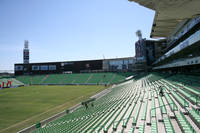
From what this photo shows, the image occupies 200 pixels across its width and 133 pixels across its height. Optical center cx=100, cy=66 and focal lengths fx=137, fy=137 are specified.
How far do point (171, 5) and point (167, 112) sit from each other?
20.2ft

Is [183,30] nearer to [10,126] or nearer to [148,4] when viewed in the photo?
[148,4]

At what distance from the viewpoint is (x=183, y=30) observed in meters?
15.9

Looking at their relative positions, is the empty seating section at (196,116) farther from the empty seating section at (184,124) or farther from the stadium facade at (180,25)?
the stadium facade at (180,25)

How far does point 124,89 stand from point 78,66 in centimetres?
5375

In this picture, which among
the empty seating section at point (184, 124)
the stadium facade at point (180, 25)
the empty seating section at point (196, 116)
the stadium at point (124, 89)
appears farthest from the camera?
the stadium at point (124, 89)

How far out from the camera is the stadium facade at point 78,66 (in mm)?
67894

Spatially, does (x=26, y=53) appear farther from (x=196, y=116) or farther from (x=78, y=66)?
(x=196, y=116)

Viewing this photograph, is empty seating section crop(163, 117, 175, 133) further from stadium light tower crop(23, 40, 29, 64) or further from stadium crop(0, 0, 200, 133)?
stadium light tower crop(23, 40, 29, 64)

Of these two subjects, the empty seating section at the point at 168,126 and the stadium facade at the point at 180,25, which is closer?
the stadium facade at the point at 180,25

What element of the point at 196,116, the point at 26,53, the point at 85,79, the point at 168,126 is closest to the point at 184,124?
the point at 168,126

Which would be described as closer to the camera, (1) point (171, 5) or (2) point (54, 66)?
(1) point (171, 5)

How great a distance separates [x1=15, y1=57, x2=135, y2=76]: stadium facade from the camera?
67894mm

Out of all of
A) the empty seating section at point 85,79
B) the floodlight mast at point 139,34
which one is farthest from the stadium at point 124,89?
the floodlight mast at point 139,34

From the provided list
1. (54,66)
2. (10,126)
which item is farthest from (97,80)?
(10,126)
